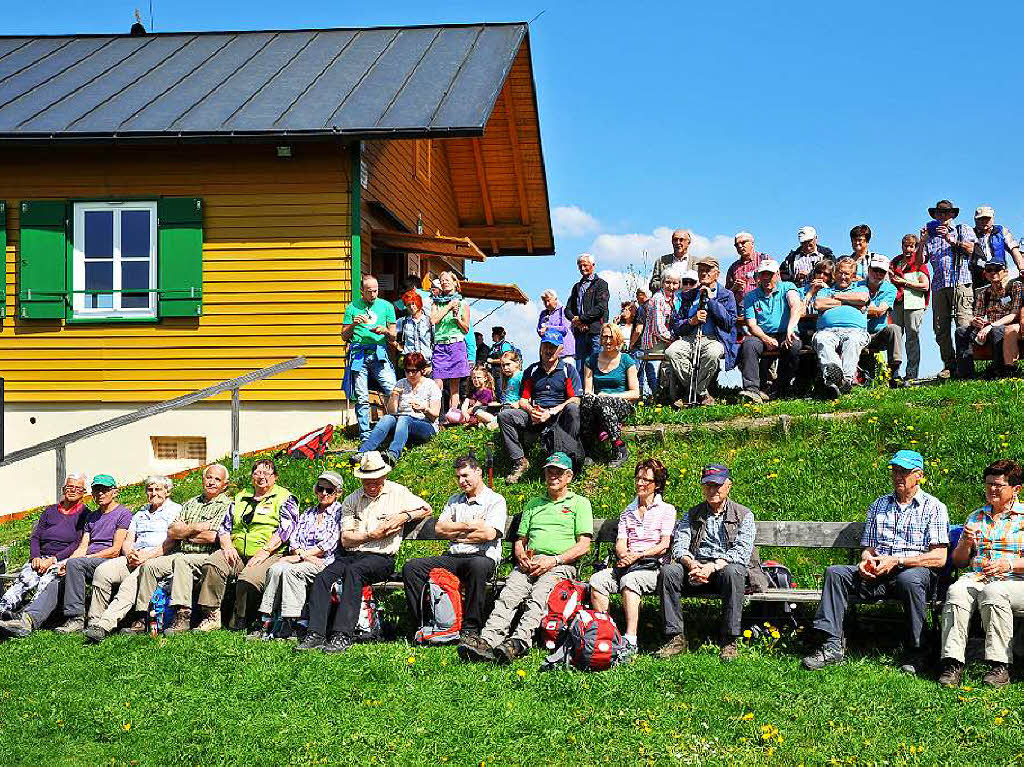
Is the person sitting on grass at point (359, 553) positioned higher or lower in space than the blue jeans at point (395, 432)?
lower

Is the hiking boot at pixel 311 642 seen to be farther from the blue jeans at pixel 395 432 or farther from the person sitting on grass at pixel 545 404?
the blue jeans at pixel 395 432

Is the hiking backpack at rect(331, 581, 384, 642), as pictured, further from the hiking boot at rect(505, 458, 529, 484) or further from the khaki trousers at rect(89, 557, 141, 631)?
the hiking boot at rect(505, 458, 529, 484)

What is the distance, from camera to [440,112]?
565 inches

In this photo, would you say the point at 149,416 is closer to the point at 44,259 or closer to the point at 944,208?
the point at 44,259

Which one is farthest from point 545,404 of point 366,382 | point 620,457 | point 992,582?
point 992,582

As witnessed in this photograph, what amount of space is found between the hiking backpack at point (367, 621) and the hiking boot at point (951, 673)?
3843 millimetres

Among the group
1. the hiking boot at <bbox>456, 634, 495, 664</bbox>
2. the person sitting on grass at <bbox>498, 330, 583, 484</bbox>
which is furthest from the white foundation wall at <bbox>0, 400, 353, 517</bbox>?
the hiking boot at <bbox>456, 634, 495, 664</bbox>

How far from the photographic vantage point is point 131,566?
9344 mm

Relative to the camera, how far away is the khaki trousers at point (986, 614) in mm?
6715

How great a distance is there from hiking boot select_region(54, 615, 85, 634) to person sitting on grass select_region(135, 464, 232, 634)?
59cm

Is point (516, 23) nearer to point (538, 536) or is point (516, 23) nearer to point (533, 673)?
point (538, 536)

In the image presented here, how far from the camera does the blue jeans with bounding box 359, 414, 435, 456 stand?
11.8 meters

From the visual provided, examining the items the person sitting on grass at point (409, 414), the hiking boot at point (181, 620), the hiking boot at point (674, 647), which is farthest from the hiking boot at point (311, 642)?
the person sitting on grass at point (409, 414)

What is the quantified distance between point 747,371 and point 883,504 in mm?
4270
